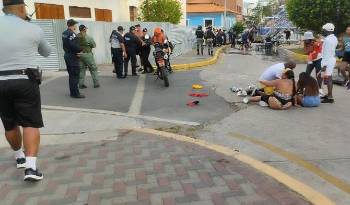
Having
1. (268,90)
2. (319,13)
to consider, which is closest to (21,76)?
(268,90)

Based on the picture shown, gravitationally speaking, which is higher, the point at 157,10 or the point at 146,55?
the point at 157,10

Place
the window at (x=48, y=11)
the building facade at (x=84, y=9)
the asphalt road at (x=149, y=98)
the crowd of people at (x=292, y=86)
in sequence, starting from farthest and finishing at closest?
the building facade at (x=84, y=9), the window at (x=48, y=11), the crowd of people at (x=292, y=86), the asphalt road at (x=149, y=98)

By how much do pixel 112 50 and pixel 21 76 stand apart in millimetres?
8300

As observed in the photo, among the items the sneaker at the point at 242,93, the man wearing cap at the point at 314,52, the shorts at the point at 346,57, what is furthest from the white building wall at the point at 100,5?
the shorts at the point at 346,57

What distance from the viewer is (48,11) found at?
1627 cm

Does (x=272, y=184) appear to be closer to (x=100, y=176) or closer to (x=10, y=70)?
(x=100, y=176)

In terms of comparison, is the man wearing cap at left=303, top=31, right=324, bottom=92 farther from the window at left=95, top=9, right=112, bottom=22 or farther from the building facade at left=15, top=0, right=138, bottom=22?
the window at left=95, top=9, right=112, bottom=22

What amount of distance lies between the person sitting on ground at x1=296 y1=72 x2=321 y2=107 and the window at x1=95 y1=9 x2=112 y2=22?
1422 centimetres

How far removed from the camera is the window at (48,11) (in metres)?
15.6

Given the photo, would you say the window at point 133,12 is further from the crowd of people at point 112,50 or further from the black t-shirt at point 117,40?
the black t-shirt at point 117,40

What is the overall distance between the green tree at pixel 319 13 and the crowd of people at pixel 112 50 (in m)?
12.0

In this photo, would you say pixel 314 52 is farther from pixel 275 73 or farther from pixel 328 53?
pixel 275 73

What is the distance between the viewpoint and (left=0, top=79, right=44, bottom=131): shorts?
411 centimetres

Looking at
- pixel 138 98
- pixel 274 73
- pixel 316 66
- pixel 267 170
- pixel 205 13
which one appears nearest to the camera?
pixel 267 170
